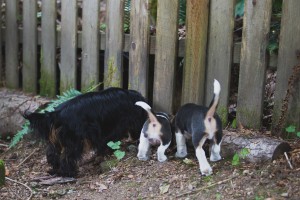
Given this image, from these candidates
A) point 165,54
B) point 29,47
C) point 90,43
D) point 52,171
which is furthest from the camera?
point 29,47

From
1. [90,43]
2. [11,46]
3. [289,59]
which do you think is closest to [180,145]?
[289,59]

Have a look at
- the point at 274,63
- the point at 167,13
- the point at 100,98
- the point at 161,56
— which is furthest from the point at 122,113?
the point at 274,63

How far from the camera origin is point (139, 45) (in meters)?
5.61

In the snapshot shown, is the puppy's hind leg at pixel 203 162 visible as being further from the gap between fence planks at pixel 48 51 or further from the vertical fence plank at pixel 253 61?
the gap between fence planks at pixel 48 51

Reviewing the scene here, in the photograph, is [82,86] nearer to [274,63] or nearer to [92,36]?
[92,36]

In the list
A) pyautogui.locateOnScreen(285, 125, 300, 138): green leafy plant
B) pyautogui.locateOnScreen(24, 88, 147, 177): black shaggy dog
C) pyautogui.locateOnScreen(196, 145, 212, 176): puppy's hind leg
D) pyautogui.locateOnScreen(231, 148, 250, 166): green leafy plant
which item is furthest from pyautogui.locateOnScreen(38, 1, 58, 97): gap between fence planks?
pyautogui.locateOnScreen(285, 125, 300, 138): green leafy plant

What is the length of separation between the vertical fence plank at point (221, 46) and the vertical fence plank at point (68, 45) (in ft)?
5.56

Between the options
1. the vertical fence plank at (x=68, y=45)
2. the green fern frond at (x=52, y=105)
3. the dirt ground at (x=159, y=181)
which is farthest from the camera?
the vertical fence plank at (x=68, y=45)

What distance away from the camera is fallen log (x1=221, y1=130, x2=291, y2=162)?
453cm

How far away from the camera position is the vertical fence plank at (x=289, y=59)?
469 cm

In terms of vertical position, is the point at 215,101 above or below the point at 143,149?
above

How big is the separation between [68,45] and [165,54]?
135 centimetres

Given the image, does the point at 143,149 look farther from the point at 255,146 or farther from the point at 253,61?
the point at 253,61

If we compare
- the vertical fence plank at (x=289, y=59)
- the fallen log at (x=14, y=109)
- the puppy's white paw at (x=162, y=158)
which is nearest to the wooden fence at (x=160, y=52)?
the vertical fence plank at (x=289, y=59)
